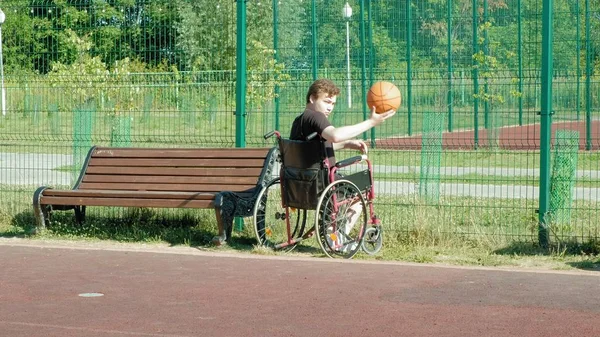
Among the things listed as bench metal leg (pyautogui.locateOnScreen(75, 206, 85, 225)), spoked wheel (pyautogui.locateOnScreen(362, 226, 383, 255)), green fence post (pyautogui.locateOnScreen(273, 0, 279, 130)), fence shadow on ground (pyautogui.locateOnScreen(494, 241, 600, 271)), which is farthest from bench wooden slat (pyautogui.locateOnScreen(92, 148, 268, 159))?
fence shadow on ground (pyautogui.locateOnScreen(494, 241, 600, 271))

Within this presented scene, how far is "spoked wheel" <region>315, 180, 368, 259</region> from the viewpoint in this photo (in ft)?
32.0

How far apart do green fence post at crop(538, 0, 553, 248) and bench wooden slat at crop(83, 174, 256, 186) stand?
289 centimetres

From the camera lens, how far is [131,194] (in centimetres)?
1093

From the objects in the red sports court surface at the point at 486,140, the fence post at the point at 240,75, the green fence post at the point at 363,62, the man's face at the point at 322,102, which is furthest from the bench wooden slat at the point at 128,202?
the red sports court surface at the point at 486,140

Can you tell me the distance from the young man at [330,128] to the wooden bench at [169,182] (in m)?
1.00

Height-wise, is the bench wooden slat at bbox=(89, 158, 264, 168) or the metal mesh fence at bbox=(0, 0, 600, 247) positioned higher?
the metal mesh fence at bbox=(0, 0, 600, 247)

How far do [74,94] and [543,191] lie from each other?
17.8 ft

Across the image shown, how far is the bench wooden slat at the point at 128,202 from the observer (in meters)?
10.6

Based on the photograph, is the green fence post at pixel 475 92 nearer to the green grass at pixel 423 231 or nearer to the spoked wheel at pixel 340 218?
the green grass at pixel 423 231

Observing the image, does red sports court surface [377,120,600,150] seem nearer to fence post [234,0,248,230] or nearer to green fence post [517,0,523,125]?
green fence post [517,0,523,125]

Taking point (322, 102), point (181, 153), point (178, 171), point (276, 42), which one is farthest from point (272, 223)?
point (276, 42)

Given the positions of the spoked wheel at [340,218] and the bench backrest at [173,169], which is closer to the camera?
the spoked wheel at [340,218]

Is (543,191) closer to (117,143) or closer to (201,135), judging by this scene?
(201,135)

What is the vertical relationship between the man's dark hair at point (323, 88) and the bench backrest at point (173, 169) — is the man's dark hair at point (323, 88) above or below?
above
